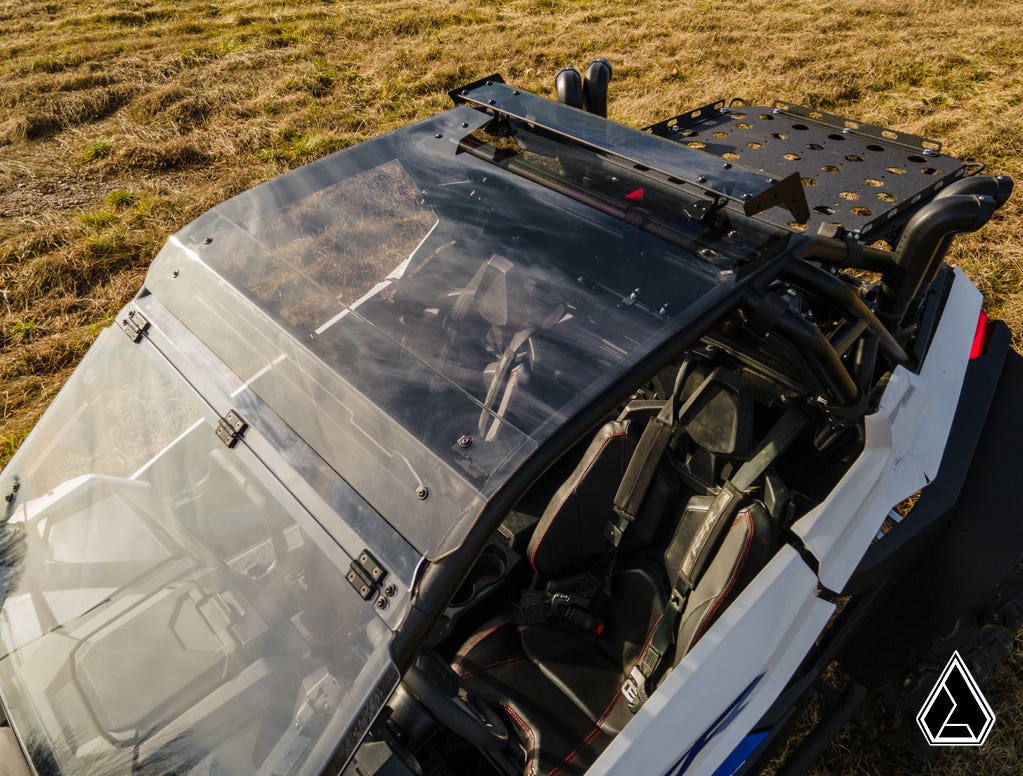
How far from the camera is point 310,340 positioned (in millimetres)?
1501

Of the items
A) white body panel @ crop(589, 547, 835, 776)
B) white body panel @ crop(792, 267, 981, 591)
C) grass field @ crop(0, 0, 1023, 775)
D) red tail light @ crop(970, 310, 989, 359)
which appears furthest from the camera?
grass field @ crop(0, 0, 1023, 775)

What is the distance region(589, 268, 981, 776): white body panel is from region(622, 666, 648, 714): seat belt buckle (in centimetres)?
31

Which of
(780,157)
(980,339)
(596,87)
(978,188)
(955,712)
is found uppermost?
(596,87)

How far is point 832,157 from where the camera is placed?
2721mm

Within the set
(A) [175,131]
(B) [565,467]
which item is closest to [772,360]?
(B) [565,467]

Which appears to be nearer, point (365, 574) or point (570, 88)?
point (365, 574)

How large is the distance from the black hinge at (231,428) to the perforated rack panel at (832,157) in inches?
66.9

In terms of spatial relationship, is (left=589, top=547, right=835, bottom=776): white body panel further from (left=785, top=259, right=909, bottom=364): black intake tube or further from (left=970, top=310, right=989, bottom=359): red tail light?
(left=970, top=310, right=989, bottom=359): red tail light

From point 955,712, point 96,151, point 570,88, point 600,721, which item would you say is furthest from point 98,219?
point 955,712

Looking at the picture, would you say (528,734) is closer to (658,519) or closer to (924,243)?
(658,519)

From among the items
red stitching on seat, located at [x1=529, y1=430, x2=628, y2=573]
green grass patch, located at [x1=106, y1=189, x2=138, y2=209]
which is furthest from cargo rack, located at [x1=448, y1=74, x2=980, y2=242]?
green grass patch, located at [x1=106, y1=189, x2=138, y2=209]

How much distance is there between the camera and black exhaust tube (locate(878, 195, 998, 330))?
5.35 feet

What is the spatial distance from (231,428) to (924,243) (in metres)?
1.75

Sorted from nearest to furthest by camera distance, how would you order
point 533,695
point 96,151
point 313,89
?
point 533,695
point 96,151
point 313,89
